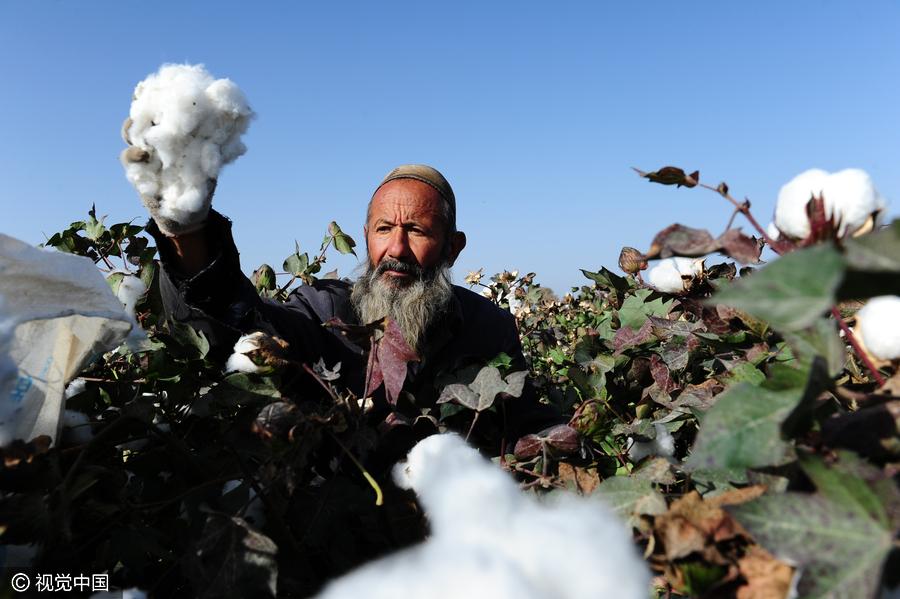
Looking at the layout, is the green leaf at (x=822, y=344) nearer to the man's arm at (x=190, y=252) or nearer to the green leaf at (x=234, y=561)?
the green leaf at (x=234, y=561)

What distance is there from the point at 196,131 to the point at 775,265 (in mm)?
908

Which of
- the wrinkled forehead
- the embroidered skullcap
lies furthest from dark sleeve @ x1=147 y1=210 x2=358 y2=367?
the embroidered skullcap

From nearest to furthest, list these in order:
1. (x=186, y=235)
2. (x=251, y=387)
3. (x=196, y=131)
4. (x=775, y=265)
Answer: (x=775, y=265) → (x=251, y=387) → (x=196, y=131) → (x=186, y=235)

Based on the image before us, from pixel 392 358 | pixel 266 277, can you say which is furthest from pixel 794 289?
pixel 266 277

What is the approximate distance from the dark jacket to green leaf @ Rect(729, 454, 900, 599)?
2.01 ft

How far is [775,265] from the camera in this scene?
370mm

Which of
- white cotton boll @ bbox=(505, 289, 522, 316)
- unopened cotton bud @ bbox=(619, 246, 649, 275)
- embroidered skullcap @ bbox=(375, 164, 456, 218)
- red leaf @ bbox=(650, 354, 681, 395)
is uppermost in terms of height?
embroidered skullcap @ bbox=(375, 164, 456, 218)

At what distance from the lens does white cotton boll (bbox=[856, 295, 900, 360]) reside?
1.73ft

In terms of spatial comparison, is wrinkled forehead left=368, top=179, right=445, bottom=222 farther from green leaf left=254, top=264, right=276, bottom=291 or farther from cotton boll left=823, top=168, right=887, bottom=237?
cotton boll left=823, top=168, right=887, bottom=237

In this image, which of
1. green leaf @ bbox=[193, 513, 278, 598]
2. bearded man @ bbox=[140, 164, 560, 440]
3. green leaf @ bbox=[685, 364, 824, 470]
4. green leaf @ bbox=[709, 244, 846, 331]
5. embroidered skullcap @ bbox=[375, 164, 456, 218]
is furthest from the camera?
embroidered skullcap @ bbox=[375, 164, 456, 218]

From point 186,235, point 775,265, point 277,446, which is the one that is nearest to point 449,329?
point 186,235

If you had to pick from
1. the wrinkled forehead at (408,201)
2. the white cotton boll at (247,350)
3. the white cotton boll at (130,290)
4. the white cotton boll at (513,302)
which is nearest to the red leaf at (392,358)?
the white cotton boll at (247,350)

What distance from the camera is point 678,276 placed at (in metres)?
1.08

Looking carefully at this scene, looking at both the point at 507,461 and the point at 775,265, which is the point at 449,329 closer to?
the point at 507,461
